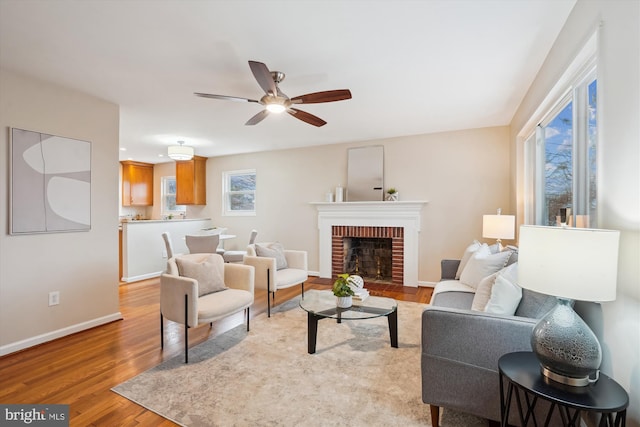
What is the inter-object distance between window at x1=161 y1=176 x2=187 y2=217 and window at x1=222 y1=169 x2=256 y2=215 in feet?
5.43

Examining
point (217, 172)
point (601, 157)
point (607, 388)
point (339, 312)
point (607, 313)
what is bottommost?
point (339, 312)

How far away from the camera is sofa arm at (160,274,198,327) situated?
2492 millimetres

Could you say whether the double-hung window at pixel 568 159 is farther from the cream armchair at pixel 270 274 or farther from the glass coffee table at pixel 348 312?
the cream armchair at pixel 270 274

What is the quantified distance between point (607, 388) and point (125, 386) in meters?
2.73

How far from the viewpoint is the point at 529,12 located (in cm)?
193

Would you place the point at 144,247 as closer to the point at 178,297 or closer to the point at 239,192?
the point at 239,192

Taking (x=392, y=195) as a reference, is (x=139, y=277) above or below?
below

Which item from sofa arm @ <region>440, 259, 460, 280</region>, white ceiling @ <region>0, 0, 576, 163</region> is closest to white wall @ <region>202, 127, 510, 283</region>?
white ceiling @ <region>0, 0, 576, 163</region>

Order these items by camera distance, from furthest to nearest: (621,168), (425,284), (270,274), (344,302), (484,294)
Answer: (425,284), (270,274), (344,302), (484,294), (621,168)

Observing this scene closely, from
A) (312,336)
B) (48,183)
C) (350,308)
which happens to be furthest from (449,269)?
(48,183)

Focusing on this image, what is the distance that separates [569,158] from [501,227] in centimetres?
145

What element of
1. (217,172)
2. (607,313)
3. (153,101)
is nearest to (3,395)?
(153,101)

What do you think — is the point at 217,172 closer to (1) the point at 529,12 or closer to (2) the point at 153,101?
(2) the point at 153,101

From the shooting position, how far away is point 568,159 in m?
2.42
